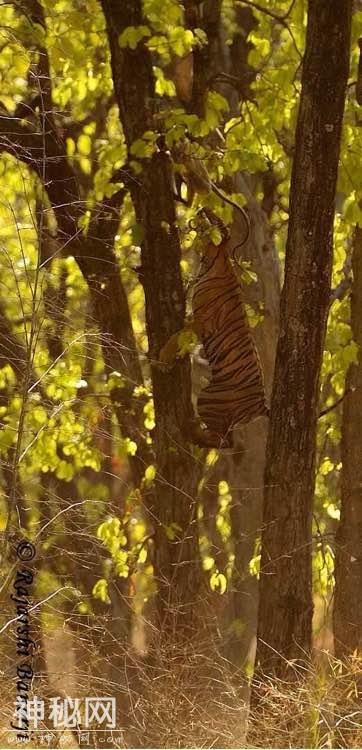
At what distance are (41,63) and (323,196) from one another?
10.3 ft

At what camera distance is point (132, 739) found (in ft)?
25.0

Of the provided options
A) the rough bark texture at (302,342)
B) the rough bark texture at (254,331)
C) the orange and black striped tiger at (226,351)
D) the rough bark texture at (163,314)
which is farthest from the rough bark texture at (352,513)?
the rough bark texture at (302,342)

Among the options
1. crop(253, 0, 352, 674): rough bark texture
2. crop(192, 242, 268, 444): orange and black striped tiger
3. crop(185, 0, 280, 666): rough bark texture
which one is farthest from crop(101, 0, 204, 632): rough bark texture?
crop(253, 0, 352, 674): rough bark texture

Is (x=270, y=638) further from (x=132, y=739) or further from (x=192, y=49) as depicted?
(x=192, y=49)

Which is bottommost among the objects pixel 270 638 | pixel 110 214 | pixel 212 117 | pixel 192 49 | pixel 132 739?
pixel 132 739

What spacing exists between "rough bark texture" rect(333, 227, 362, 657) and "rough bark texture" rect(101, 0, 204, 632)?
1.15 metres

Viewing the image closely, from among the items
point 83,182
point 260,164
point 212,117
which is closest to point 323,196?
point 260,164

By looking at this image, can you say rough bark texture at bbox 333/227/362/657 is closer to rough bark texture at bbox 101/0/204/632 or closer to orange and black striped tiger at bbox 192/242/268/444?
orange and black striped tiger at bbox 192/242/268/444

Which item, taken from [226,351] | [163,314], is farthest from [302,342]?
[163,314]

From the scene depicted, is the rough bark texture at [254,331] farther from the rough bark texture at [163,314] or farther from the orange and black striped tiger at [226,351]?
the orange and black striped tiger at [226,351]

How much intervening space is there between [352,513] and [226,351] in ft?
5.52

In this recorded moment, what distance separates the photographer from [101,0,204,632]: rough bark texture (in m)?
8.03

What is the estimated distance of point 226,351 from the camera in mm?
8258

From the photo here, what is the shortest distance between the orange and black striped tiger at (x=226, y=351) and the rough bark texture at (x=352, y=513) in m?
0.94
